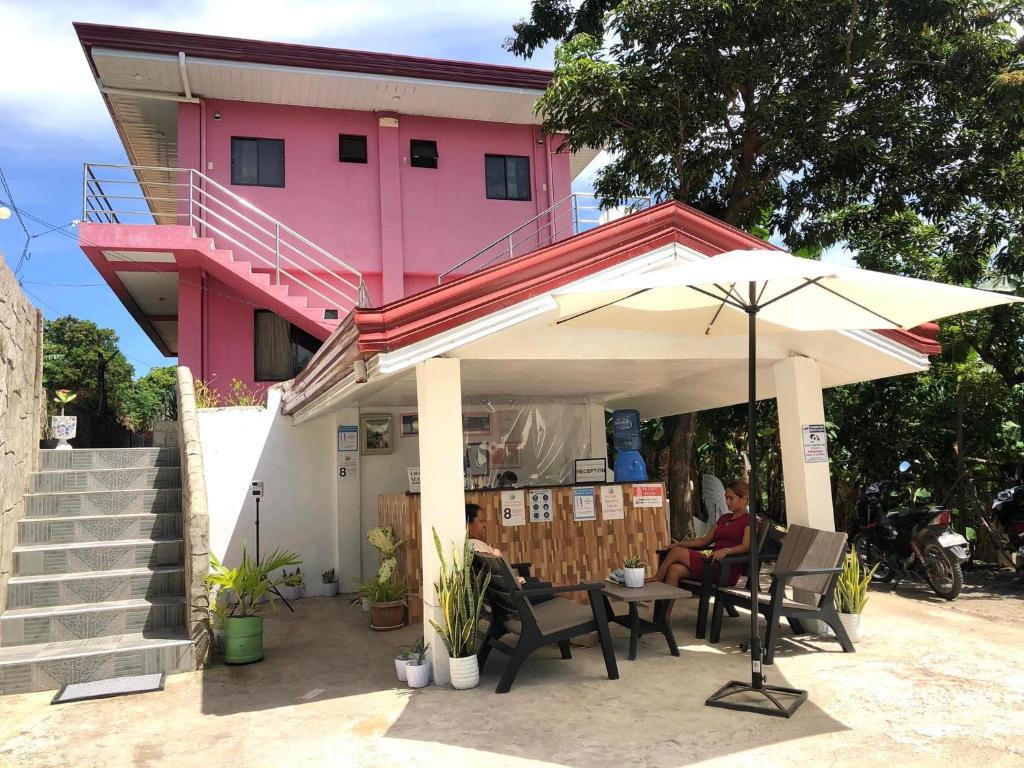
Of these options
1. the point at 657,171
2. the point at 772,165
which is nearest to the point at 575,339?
the point at 657,171

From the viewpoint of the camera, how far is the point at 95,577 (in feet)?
21.8

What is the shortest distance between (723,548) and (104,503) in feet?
19.7

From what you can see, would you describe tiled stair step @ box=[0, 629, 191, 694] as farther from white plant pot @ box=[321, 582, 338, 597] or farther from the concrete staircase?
white plant pot @ box=[321, 582, 338, 597]

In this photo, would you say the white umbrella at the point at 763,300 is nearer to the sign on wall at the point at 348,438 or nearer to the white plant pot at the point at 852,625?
the white plant pot at the point at 852,625

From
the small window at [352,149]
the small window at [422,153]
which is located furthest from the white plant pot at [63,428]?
the small window at [422,153]

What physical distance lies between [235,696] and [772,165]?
30.4 feet

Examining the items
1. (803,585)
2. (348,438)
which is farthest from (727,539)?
(348,438)

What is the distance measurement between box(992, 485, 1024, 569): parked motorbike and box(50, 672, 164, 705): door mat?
825cm

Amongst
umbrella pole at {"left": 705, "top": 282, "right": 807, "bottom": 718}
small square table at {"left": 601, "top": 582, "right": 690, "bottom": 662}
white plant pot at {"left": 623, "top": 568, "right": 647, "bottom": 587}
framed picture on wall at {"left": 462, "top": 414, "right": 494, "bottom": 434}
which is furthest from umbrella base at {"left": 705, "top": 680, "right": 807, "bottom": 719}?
framed picture on wall at {"left": 462, "top": 414, "right": 494, "bottom": 434}

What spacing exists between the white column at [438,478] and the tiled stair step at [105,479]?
397 centimetres

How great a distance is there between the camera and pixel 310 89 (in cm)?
1355

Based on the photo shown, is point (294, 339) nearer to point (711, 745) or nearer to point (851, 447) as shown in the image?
point (851, 447)

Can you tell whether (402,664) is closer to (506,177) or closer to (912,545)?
(912,545)

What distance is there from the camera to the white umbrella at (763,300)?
4.40 meters
